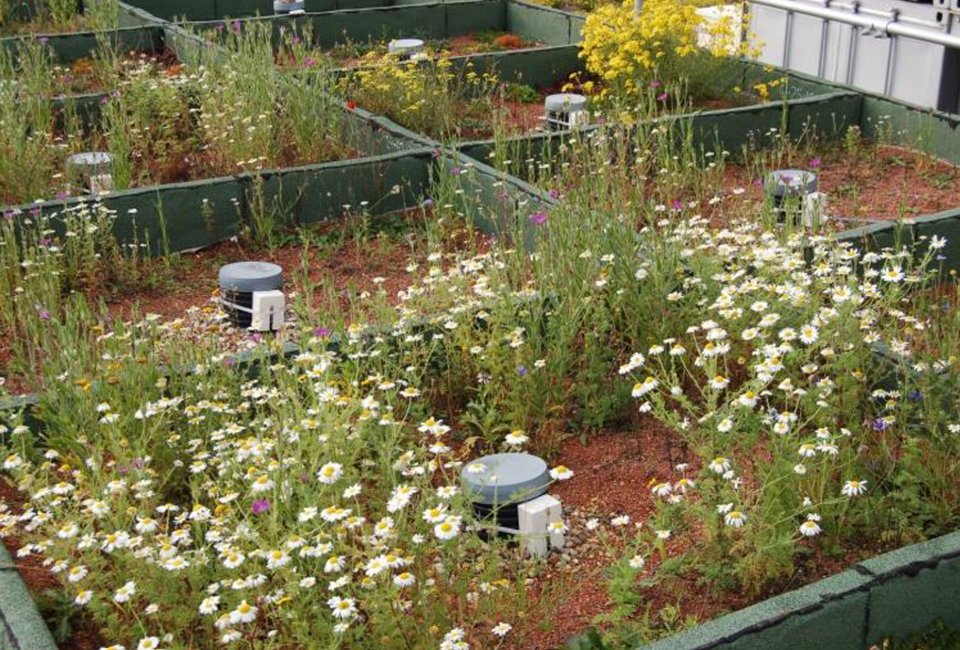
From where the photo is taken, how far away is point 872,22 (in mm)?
9305

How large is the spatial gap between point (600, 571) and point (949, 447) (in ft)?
3.61

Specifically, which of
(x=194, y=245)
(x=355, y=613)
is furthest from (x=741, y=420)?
(x=194, y=245)

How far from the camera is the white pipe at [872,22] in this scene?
8617 mm

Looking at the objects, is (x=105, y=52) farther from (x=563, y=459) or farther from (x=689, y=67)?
(x=563, y=459)

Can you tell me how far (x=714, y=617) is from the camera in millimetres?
3557

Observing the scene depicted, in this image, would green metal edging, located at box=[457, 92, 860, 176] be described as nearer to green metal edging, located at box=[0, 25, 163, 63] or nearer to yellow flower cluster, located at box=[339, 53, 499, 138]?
yellow flower cluster, located at box=[339, 53, 499, 138]

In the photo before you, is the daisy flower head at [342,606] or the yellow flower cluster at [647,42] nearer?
the daisy flower head at [342,606]

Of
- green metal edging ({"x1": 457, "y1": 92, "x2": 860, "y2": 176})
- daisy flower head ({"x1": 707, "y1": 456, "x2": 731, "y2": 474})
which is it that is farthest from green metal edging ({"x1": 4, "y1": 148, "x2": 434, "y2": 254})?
daisy flower head ({"x1": 707, "y1": 456, "x2": 731, "y2": 474})

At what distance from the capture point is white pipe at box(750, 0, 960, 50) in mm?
8617

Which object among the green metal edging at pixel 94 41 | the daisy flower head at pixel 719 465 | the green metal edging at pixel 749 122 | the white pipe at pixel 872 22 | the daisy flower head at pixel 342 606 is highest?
the white pipe at pixel 872 22

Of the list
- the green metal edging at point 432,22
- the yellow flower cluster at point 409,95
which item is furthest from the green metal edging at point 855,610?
the green metal edging at point 432,22

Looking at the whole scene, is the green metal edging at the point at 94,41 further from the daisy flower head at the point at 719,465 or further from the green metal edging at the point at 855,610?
the green metal edging at the point at 855,610

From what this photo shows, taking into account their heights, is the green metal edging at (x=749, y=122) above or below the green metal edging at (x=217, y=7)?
below

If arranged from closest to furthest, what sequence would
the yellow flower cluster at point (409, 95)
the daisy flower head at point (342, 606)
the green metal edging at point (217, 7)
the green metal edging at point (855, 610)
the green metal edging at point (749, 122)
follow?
the daisy flower head at point (342, 606) → the green metal edging at point (855, 610) → the green metal edging at point (749, 122) → the yellow flower cluster at point (409, 95) → the green metal edging at point (217, 7)
